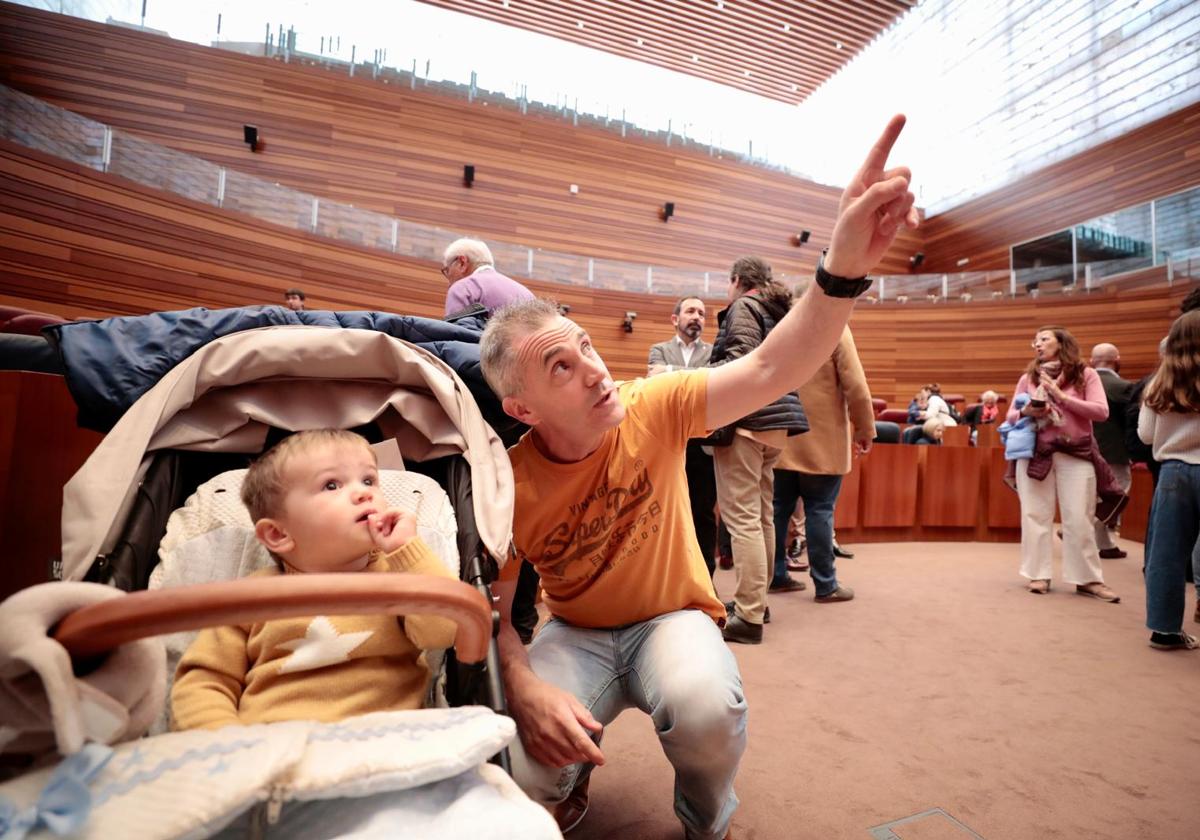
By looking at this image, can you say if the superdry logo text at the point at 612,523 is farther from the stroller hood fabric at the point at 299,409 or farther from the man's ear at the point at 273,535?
the man's ear at the point at 273,535

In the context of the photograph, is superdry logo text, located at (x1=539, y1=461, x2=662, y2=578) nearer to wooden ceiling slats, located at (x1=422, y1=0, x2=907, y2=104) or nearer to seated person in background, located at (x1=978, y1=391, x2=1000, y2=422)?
seated person in background, located at (x1=978, y1=391, x2=1000, y2=422)

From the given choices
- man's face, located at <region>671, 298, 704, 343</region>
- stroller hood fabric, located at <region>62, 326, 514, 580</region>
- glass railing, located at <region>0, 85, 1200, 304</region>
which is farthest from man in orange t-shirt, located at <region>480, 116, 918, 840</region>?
glass railing, located at <region>0, 85, 1200, 304</region>

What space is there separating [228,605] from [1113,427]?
17.1ft

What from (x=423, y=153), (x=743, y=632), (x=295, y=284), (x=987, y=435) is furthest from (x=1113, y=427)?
(x=423, y=153)

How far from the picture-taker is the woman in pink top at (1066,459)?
3049 millimetres

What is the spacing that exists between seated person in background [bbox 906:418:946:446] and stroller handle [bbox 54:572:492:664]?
609 cm

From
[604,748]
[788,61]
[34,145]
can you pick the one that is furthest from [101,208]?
[788,61]

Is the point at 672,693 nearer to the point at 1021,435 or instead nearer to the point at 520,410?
the point at 520,410

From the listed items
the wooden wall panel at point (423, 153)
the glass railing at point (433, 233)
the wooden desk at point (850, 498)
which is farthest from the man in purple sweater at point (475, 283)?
the wooden wall panel at point (423, 153)

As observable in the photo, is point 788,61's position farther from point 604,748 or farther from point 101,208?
point 604,748

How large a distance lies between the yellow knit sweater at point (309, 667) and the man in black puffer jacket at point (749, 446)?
1711 millimetres

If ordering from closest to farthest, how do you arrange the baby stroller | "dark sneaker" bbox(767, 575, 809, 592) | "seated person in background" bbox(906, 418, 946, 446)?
the baby stroller, "dark sneaker" bbox(767, 575, 809, 592), "seated person in background" bbox(906, 418, 946, 446)

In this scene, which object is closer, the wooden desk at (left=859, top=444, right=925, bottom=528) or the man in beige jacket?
the man in beige jacket

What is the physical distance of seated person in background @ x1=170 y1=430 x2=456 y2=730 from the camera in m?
0.82
